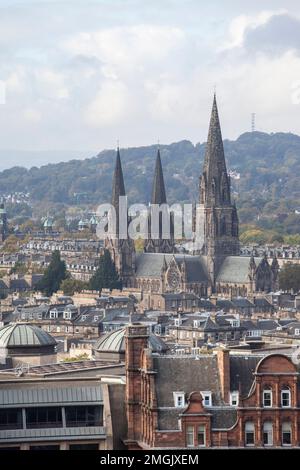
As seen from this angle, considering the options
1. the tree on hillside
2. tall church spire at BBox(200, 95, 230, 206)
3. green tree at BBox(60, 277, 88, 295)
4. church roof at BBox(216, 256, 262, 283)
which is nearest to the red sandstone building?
green tree at BBox(60, 277, 88, 295)

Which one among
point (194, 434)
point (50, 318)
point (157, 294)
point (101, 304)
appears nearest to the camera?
point (194, 434)

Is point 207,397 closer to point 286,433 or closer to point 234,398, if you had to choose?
point 234,398

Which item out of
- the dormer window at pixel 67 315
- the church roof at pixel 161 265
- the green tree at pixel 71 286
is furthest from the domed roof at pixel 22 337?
the church roof at pixel 161 265

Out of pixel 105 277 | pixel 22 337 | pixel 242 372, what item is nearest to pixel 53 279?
pixel 105 277

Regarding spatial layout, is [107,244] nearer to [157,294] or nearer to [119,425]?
[157,294]

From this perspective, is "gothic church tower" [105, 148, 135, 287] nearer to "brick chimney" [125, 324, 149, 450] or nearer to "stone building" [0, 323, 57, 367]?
"stone building" [0, 323, 57, 367]
